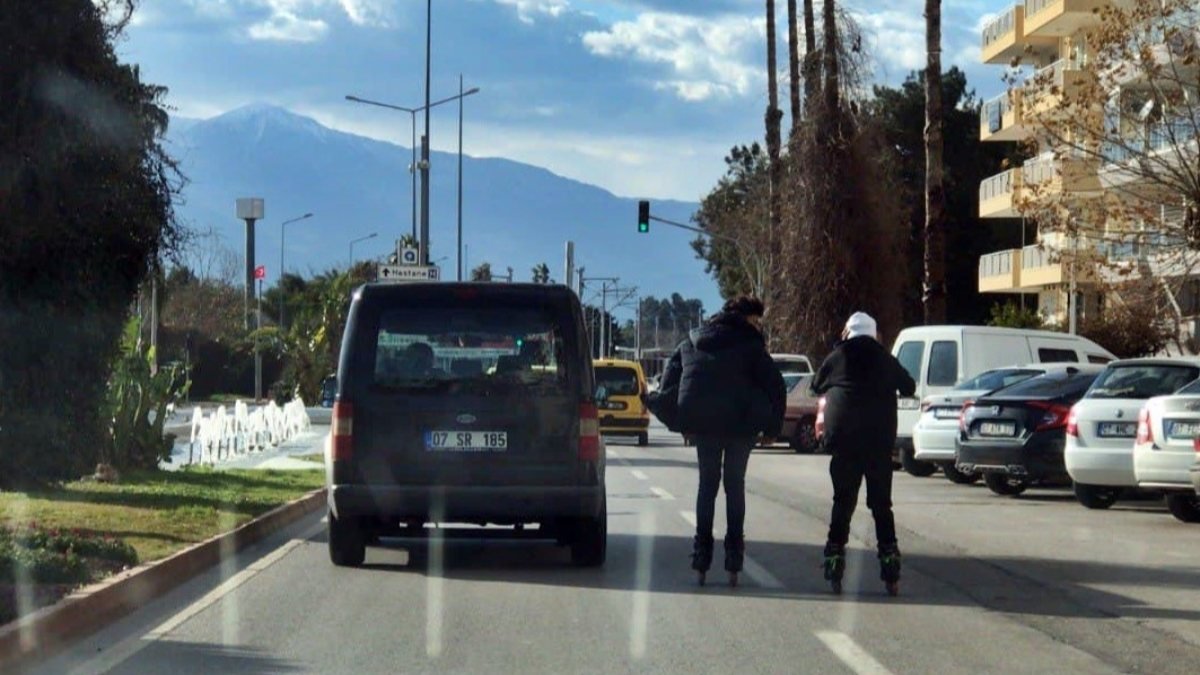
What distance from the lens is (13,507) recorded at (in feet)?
54.4

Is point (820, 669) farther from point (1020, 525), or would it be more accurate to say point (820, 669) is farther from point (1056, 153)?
point (1056, 153)

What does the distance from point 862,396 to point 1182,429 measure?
6475mm

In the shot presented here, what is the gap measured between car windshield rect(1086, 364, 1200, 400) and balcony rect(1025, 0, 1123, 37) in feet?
106

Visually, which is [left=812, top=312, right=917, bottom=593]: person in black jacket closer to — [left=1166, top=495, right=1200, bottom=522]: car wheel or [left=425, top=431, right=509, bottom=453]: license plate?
[left=425, top=431, right=509, bottom=453]: license plate

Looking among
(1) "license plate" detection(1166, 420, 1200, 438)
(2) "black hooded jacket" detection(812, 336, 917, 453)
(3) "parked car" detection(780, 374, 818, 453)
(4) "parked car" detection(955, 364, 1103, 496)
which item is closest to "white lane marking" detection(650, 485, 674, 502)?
(4) "parked car" detection(955, 364, 1103, 496)

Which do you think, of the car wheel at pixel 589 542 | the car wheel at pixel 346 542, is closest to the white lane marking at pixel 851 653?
the car wheel at pixel 589 542

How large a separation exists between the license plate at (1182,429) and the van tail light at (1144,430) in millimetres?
206

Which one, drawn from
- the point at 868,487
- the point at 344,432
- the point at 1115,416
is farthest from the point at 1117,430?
the point at 344,432

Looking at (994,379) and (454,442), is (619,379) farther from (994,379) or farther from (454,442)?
(454,442)

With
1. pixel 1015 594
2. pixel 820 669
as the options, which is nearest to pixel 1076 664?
pixel 820 669

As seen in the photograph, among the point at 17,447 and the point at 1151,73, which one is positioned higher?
the point at 1151,73

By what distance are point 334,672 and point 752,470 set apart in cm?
2036

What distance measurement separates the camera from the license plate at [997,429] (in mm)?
21609

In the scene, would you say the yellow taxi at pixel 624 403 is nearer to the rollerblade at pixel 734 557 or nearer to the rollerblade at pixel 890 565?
the rollerblade at pixel 734 557
